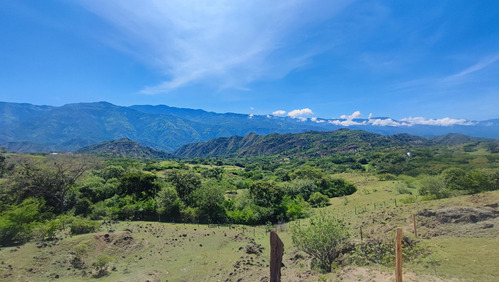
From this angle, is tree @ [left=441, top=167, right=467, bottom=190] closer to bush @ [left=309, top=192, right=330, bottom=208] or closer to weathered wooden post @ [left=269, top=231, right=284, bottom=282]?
bush @ [left=309, top=192, right=330, bottom=208]

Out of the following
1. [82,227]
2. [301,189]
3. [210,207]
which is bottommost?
[301,189]

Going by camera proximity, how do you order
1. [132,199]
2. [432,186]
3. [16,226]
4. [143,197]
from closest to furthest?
[16,226], [432,186], [132,199], [143,197]

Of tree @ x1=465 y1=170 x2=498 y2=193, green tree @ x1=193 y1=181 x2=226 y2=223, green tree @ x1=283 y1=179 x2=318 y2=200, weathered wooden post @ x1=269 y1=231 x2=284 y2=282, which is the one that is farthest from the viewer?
green tree @ x1=283 y1=179 x2=318 y2=200

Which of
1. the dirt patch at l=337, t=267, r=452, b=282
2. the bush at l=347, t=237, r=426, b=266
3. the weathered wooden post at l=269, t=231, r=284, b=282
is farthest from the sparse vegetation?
the weathered wooden post at l=269, t=231, r=284, b=282

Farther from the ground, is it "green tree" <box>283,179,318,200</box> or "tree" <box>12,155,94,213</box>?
"tree" <box>12,155,94,213</box>

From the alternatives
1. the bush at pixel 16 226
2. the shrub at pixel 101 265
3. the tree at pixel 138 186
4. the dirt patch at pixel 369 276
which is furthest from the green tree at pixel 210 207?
the dirt patch at pixel 369 276

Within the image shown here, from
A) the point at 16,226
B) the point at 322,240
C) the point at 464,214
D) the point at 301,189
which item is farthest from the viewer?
the point at 301,189

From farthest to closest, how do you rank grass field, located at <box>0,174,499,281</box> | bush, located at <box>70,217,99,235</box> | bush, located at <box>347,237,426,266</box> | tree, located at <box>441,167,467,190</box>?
tree, located at <box>441,167,467,190</box>
bush, located at <box>70,217,99,235</box>
bush, located at <box>347,237,426,266</box>
grass field, located at <box>0,174,499,281</box>

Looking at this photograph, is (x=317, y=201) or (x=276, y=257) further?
(x=317, y=201)

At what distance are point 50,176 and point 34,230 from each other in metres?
16.8

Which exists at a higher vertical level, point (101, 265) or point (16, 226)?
point (16, 226)

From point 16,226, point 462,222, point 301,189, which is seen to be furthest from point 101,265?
point 301,189

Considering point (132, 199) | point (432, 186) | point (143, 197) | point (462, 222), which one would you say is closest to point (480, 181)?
point (432, 186)

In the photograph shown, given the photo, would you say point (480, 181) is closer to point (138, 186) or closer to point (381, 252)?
point (381, 252)
